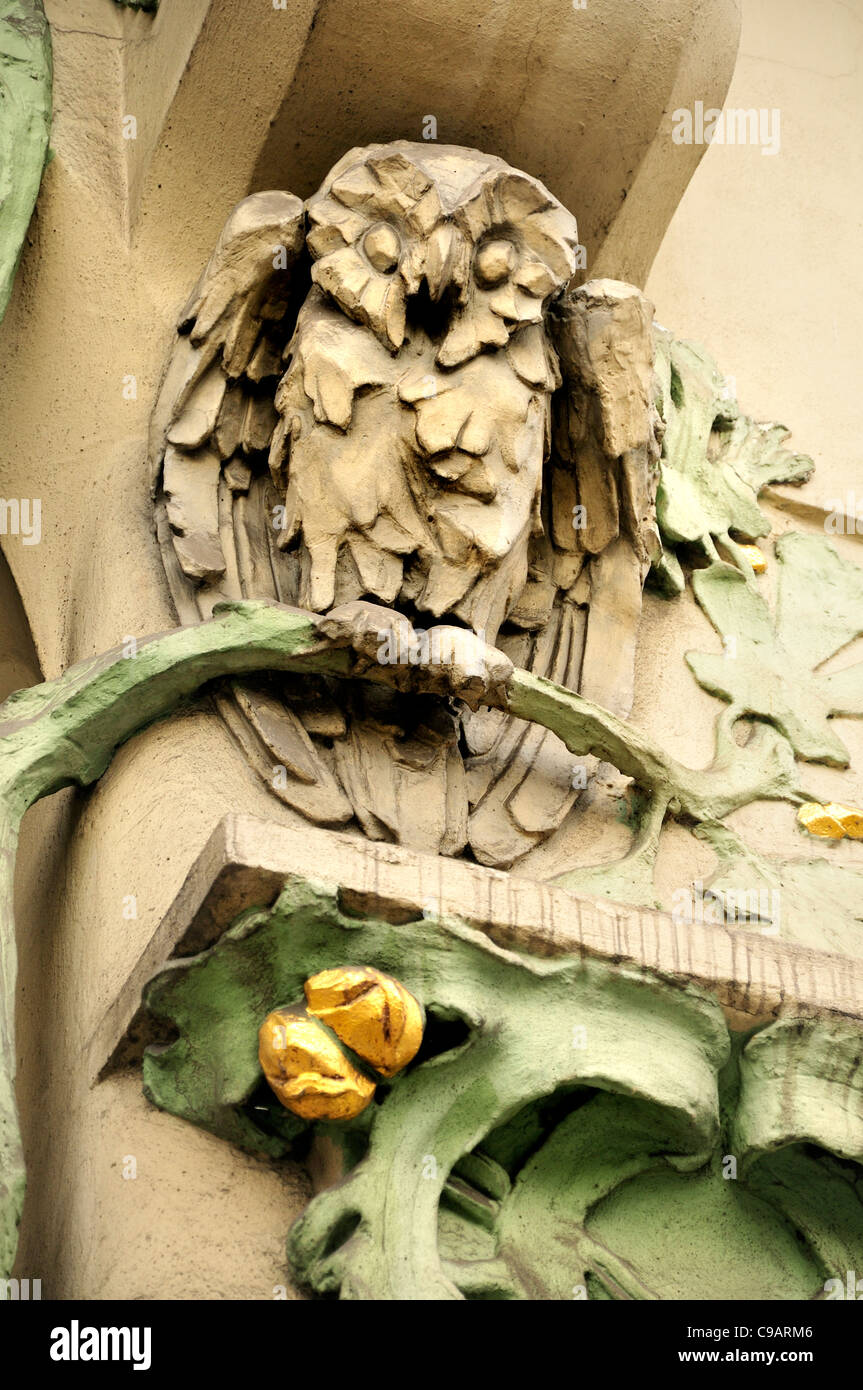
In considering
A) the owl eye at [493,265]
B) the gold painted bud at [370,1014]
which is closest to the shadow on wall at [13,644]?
the owl eye at [493,265]

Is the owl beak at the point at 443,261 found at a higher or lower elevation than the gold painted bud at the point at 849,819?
higher

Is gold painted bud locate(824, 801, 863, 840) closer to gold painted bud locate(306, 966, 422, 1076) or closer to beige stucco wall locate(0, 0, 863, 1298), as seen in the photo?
beige stucco wall locate(0, 0, 863, 1298)

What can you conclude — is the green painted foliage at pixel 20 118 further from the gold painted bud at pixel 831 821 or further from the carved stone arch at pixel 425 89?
the gold painted bud at pixel 831 821

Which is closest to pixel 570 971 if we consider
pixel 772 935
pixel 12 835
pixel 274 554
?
pixel 772 935

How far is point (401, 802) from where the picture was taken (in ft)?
6.75

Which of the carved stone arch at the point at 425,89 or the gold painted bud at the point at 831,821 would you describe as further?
the carved stone arch at the point at 425,89

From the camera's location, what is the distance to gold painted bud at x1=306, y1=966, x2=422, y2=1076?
1.65 meters

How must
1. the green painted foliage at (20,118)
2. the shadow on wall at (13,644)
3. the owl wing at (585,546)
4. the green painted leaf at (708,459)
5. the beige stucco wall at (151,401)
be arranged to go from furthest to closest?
the green painted leaf at (708,459) < the shadow on wall at (13,644) < the green painted foliage at (20,118) < the owl wing at (585,546) < the beige stucco wall at (151,401)

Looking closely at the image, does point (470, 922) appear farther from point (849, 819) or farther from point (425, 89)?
point (425, 89)

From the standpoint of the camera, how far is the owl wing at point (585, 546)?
2215 mm

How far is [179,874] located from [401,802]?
269 mm

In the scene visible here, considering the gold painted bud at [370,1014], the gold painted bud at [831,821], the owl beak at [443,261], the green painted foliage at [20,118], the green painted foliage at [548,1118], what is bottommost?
the green painted foliage at [548,1118]

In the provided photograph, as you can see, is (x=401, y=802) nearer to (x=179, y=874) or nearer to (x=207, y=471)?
(x=179, y=874)

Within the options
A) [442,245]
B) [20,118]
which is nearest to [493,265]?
[442,245]
